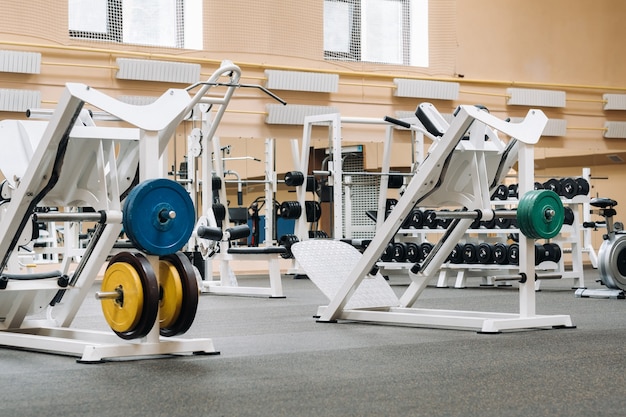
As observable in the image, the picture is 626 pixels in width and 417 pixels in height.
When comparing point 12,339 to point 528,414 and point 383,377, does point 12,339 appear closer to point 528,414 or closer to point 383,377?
point 383,377

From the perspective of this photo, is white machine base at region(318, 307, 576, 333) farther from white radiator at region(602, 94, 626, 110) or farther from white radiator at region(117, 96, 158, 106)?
white radiator at region(602, 94, 626, 110)

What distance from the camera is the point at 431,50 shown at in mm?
10781

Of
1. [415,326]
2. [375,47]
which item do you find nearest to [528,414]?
[415,326]

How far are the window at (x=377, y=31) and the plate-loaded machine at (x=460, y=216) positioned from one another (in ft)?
19.0

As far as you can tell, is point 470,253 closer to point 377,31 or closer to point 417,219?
point 417,219

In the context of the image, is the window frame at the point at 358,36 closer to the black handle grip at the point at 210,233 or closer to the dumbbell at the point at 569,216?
the dumbbell at the point at 569,216

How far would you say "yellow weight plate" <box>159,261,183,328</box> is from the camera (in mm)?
3352

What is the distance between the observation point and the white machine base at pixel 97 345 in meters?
3.31

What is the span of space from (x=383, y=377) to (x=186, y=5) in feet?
23.8

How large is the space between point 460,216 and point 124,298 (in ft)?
5.88

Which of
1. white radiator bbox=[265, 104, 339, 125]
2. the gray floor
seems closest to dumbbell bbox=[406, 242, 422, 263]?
white radiator bbox=[265, 104, 339, 125]

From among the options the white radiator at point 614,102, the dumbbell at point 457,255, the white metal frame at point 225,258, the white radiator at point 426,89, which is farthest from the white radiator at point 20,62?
the white radiator at point 614,102

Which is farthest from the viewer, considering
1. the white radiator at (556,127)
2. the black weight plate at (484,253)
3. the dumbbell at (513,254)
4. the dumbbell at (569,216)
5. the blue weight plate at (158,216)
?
the white radiator at (556,127)

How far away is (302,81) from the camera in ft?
32.3
